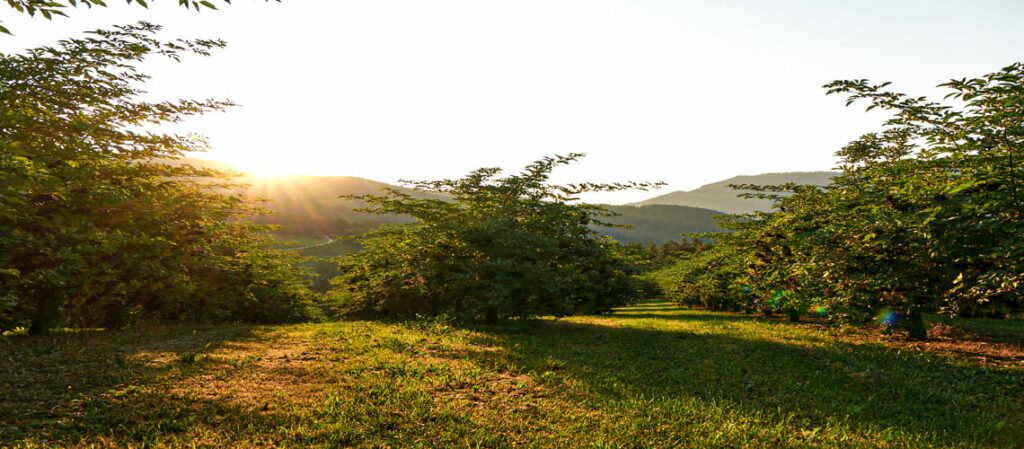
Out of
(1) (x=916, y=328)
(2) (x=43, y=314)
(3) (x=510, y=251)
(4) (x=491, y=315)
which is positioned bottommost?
(4) (x=491, y=315)

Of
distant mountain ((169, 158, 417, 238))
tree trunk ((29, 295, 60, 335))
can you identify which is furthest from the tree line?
distant mountain ((169, 158, 417, 238))

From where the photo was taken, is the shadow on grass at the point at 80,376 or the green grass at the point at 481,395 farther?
the green grass at the point at 481,395

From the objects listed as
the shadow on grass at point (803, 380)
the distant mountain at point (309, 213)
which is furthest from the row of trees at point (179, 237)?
the distant mountain at point (309, 213)

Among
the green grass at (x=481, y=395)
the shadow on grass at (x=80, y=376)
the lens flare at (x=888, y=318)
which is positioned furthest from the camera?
the lens flare at (x=888, y=318)

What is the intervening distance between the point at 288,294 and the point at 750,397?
19.9m

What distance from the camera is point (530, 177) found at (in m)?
16.1

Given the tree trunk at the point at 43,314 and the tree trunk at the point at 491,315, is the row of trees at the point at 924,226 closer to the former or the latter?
the tree trunk at the point at 491,315

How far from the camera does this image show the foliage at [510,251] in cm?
1360

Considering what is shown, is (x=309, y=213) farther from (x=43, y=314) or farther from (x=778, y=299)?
(x=778, y=299)

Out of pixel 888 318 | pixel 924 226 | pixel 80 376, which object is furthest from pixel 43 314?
pixel 888 318

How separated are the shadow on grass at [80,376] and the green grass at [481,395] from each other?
3cm

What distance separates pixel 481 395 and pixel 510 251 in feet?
23.6

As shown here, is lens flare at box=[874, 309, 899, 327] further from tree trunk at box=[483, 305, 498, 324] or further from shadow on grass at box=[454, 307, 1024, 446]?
tree trunk at box=[483, 305, 498, 324]

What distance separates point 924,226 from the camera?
8367 millimetres
